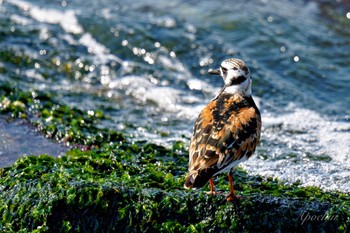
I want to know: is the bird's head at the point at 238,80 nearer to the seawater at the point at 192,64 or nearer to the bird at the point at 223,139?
the bird at the point at 223,139

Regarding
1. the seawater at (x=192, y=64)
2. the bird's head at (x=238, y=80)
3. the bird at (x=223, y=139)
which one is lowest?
the bird at (x=223, y=139)

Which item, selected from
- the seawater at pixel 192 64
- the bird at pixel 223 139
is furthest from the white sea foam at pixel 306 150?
the bird at pixel 223 139

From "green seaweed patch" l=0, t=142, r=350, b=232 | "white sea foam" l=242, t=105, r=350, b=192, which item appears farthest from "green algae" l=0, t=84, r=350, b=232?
"white sea foam" l=242, t=105, r=350, b=192

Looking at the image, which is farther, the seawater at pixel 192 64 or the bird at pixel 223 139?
the seawater at pixel 192 64

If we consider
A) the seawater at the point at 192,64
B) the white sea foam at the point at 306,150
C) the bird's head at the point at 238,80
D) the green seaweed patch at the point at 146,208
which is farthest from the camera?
the seawater at the point at 192,64

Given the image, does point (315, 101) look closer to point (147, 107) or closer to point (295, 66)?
point (295, 66)

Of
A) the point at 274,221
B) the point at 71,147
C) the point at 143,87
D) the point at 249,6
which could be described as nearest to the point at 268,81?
the point at 143,87

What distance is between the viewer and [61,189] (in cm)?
483

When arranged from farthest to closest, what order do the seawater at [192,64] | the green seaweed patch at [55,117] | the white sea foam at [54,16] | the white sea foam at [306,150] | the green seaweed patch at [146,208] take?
the white sea foam at [54,16]
the seawater at [192,64]
the green seaweed patch at [55,117]
the white sea foam at [306,150]
the green seaweed patch at [146,208]

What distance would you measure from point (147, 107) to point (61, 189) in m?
3.99

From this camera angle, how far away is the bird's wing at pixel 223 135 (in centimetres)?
466

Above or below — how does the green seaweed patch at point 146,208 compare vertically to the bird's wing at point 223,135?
below

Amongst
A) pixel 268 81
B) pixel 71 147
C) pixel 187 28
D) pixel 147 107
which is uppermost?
pixel 187 28

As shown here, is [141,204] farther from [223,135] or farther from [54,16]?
[54,16]
